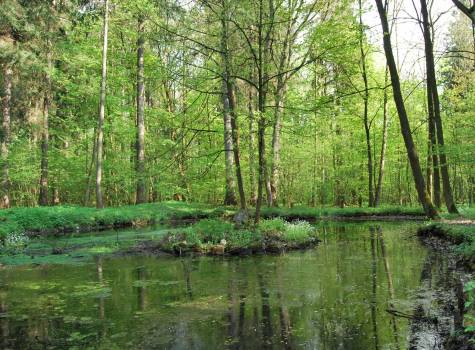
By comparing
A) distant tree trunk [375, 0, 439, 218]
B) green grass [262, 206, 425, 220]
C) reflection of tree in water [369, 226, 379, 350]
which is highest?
distant tree trunk [375, 0, 439, 218]

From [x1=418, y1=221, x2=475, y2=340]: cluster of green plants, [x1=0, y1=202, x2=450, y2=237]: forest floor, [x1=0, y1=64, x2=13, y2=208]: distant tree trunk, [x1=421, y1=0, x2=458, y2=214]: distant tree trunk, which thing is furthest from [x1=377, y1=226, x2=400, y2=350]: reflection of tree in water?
[x1=0, y1=64, x2=13, y2=208]: distant tree trunk

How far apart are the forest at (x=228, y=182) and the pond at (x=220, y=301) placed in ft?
0.18

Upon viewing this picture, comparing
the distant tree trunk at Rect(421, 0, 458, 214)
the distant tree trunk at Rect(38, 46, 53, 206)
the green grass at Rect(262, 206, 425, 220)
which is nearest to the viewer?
the distant tree trunk at Rect(421, 0, 458, 214)

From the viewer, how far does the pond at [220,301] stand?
592cm

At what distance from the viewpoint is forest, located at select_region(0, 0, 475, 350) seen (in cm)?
683

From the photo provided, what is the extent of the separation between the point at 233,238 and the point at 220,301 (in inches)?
236

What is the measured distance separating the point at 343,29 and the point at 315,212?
11410mm

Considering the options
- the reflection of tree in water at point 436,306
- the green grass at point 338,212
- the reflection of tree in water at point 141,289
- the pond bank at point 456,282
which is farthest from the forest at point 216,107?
the reflection of tree in water at point 436,306

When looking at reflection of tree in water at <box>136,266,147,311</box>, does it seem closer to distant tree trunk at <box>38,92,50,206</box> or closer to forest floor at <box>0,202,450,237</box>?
forest floor at <box>0,202,450,237</box>

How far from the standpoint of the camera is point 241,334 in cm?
607

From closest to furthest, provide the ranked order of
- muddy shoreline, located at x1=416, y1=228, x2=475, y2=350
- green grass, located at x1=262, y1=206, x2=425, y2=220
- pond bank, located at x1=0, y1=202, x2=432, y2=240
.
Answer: muddy shoreline, located at x1=416, y1=228, x2=475, y2=350
pond bank, located at x1=0, y1=202, x2=432, y2=240
green grass, located at x1=262, y1=206, x2=425, y2=220

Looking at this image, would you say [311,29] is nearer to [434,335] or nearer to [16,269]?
[16,269]

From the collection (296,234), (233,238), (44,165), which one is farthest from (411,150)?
(44,165)

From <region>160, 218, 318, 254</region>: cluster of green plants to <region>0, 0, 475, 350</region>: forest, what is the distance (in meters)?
0.05
